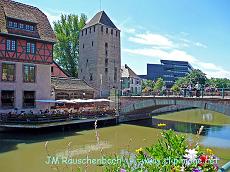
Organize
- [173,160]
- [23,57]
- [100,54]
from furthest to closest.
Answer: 1. [100,54]
2. [23,57]
3. [173,160]

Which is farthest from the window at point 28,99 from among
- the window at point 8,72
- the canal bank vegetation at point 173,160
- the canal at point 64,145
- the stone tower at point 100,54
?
the canal bank vegetation at point 173,160

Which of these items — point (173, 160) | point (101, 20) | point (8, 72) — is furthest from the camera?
point (101, 20)

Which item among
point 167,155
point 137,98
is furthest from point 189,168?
point 137,98

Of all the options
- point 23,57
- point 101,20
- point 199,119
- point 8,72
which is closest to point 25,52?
point 23,57

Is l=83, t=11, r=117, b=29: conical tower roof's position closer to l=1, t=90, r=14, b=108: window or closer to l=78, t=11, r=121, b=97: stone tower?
l=78, t=11, r=121, b=97: stone tower

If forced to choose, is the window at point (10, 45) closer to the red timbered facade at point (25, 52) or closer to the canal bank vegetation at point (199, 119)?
the red timbered facade at point (25, 52)

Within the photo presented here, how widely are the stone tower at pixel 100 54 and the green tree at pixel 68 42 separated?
2382 mm

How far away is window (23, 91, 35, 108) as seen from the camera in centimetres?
2577

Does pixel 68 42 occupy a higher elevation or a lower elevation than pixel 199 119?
higher

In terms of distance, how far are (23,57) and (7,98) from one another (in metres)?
3.85

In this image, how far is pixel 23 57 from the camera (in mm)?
25469

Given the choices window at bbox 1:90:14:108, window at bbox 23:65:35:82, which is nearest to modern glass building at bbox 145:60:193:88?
window at bbox 23:65:35:82

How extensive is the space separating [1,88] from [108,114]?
1063 cm

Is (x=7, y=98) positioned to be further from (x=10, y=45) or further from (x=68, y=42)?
(x=68, y=42)
